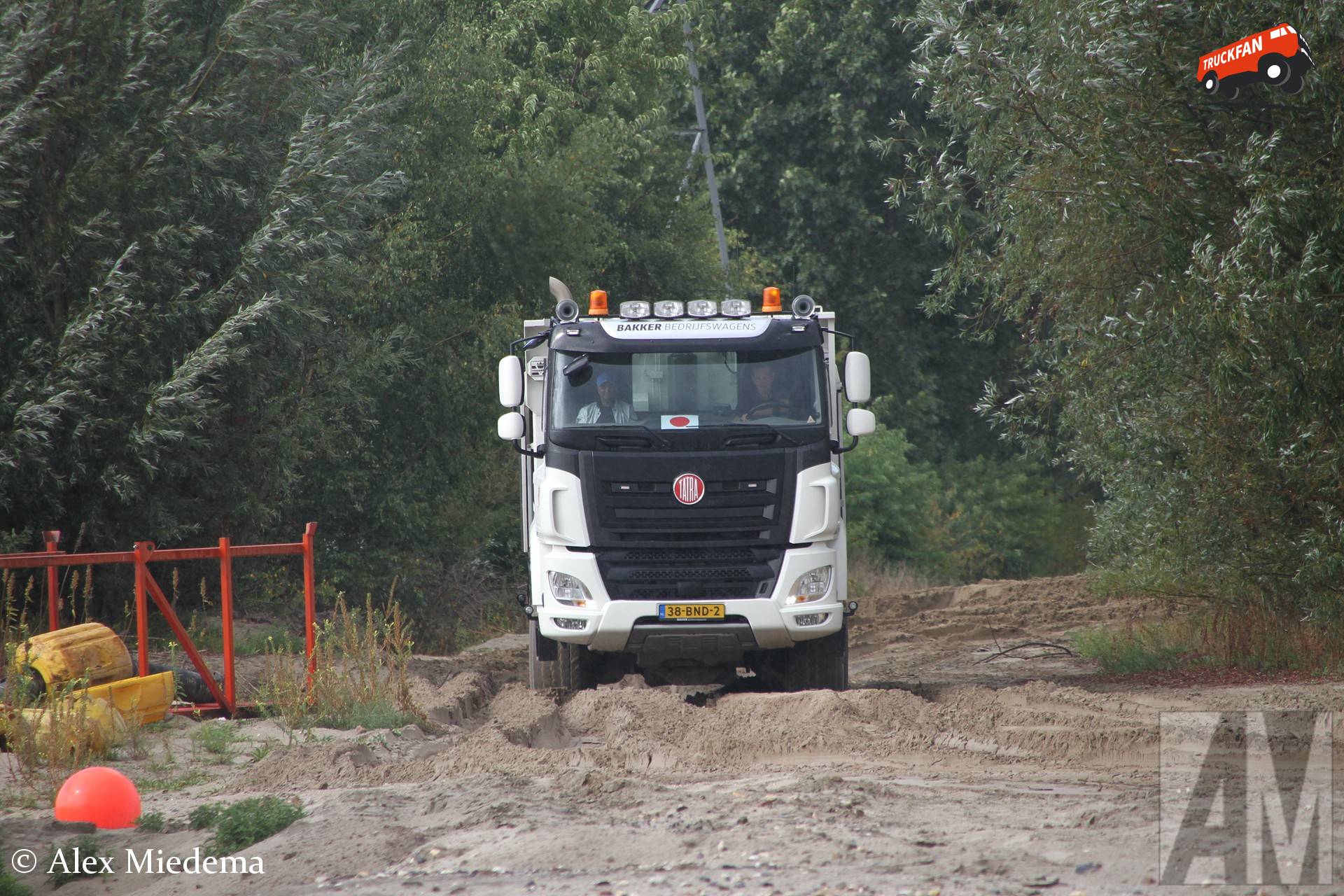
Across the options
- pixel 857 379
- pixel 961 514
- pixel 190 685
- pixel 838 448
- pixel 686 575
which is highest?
pixel 857 379

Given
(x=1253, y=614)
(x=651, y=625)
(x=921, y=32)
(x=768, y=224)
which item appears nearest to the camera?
(x=651, y=625)

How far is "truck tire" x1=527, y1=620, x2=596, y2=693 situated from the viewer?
1148 cm

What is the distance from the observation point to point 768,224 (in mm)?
36312

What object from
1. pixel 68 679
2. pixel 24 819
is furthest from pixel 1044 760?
pixel 68 679

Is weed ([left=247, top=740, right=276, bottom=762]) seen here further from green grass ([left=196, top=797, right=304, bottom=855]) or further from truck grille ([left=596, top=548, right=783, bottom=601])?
truck grille ([left=596, top=548, right=783, bottom=601])

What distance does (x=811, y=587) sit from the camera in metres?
10.5

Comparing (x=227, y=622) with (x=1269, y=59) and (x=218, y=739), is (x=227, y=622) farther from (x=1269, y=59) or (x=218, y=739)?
(x=1269, y=59)

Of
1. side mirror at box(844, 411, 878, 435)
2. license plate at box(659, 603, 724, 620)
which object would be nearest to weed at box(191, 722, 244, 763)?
license plate at box(659, 603, 724, 620)

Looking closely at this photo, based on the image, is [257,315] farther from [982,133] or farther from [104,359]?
[982,133]

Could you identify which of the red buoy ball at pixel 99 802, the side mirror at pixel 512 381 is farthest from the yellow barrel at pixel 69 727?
the side mirror at pixel 512 381

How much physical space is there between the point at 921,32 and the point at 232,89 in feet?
73.4

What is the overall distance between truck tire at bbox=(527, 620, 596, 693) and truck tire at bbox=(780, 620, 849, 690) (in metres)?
1.71

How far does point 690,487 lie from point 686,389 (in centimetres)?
82

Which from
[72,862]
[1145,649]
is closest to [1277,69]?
[1145,649]
